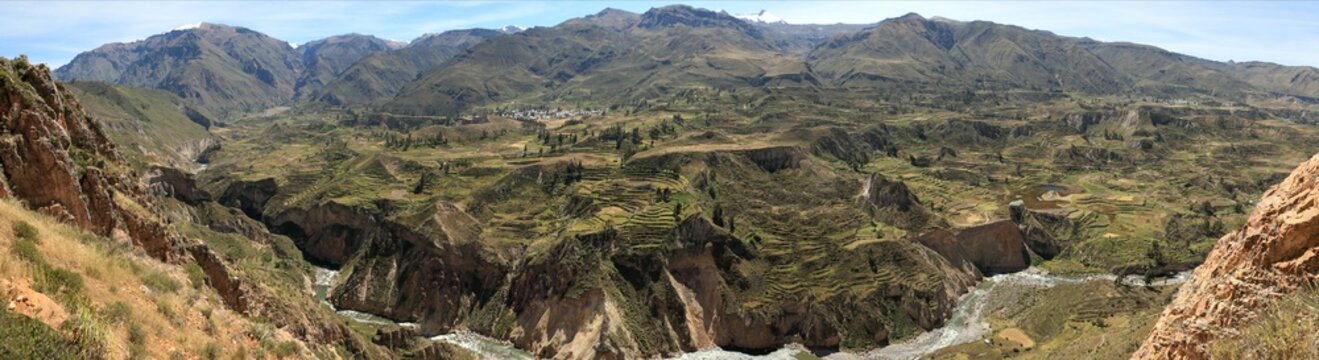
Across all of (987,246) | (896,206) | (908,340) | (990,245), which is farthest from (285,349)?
(990,245)

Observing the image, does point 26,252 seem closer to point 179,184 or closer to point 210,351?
point 210,351

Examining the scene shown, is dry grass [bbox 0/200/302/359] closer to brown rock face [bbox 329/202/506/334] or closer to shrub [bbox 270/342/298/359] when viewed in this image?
shrub [bbox 270/342/298/359]

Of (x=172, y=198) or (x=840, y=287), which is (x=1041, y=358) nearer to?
(x=840, y=287)

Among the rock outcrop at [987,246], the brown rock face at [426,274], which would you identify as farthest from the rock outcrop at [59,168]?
the rock outcrop at [987,246]

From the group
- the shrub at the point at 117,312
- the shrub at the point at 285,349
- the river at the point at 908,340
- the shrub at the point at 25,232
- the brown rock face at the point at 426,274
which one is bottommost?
the river at the point at 908,340

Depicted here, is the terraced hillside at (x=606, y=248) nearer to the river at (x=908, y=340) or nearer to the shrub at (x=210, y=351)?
the shrub at (x=210, y=351)

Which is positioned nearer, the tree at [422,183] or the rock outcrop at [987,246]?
the rock outcrop at [987,246]

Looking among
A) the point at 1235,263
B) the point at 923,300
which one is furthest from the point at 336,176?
the point at 1235,263
